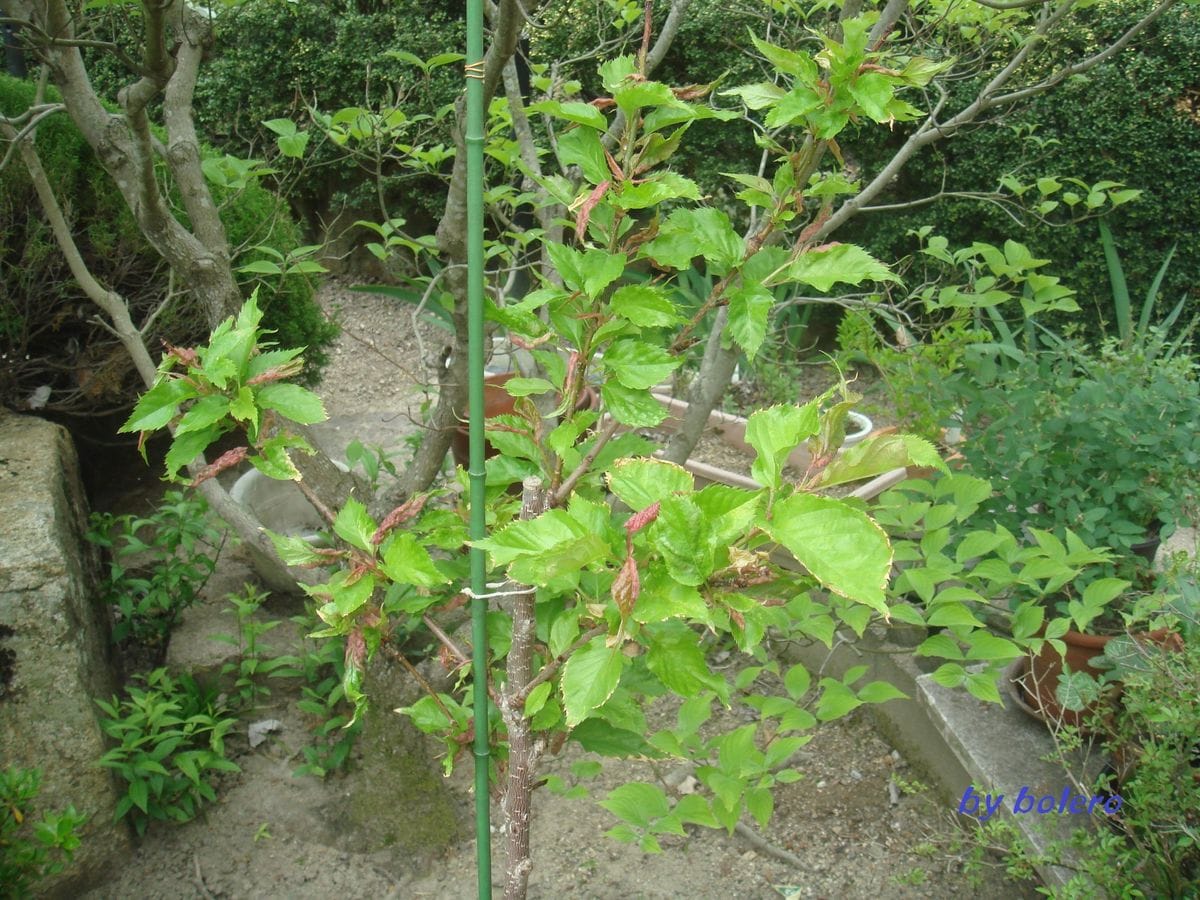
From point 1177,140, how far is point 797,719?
4419mm

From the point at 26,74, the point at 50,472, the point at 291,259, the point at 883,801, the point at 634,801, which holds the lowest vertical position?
the point at 883,801

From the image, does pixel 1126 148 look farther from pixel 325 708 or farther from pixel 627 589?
pixel 627 589

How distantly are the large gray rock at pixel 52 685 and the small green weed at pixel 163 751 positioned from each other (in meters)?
0.05

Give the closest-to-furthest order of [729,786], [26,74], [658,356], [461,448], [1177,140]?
[658,356], [729,786], [461,448], [26,74], [1177,140]

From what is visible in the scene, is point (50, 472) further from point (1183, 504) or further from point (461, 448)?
point (1183, 504)

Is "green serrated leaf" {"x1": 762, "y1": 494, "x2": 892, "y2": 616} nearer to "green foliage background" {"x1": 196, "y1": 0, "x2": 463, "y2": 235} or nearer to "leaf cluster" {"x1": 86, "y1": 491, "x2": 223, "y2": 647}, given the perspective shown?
"leaf cluster" {"x1": 86, "y1": 491, "x2": 223, "y2": 647}

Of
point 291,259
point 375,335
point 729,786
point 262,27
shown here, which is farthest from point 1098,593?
point 262,27

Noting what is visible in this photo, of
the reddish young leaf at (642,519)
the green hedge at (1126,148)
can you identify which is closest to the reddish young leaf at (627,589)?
the reddish young leaf at (642,519)

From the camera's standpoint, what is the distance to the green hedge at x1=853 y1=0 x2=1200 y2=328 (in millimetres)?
4805

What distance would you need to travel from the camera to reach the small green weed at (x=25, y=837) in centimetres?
193

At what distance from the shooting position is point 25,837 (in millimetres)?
2088

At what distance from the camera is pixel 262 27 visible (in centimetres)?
692

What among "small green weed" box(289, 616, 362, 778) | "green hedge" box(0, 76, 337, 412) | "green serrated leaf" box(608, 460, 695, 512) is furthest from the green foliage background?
"green serrated leaf" box(608, 460, 695, 512)

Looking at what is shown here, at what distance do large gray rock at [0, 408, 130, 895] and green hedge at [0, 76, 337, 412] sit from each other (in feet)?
3.09
